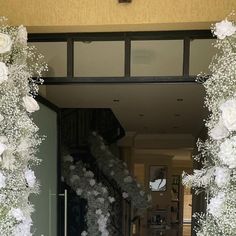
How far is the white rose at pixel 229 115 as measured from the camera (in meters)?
2.81

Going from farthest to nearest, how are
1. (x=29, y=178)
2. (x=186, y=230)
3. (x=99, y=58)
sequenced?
1. (x=186, y=230)
2. (x=99, y=58)
3. (x=29, y=178)

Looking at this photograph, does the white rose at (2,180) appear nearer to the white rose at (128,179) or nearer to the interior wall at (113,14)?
the interior wall at (113,14)

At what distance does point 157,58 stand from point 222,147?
1.20m

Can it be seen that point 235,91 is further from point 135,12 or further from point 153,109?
point 153,109

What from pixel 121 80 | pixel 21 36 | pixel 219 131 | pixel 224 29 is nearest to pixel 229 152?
pixel 219 131

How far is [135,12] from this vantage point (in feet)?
11.1

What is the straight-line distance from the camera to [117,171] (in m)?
9.00

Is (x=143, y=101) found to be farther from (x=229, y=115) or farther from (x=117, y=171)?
(x=229, y=115)

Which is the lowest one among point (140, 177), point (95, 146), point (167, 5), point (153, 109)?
point (140, 177)

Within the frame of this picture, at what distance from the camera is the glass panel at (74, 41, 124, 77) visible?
12.3 feet

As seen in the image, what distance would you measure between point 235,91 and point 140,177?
1433cm

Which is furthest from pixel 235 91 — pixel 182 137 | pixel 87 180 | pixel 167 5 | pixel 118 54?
pixel 182 137

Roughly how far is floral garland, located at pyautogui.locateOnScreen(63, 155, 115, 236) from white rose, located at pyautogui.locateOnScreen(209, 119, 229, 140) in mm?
4437

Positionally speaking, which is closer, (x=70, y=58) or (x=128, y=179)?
(x=70, y=58)
